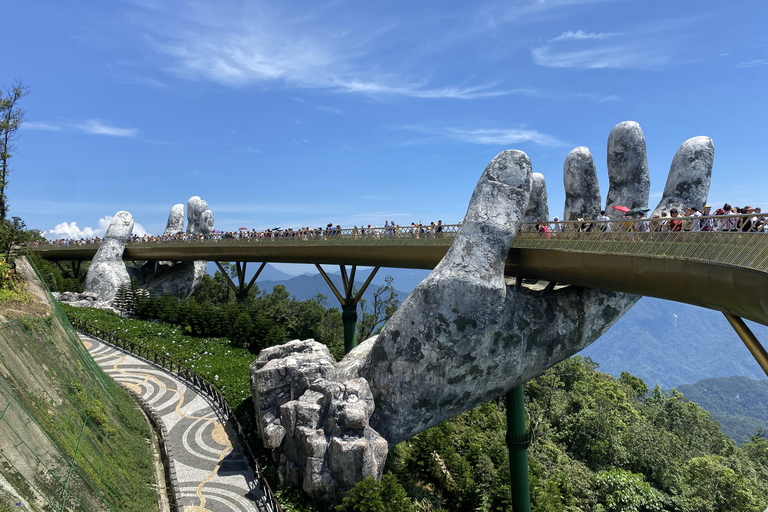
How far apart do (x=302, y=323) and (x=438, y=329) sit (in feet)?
93.7

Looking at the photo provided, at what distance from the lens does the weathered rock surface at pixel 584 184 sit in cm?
2336

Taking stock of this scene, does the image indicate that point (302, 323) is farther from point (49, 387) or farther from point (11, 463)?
point (11, 463)

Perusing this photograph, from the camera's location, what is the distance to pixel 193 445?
2097 cm

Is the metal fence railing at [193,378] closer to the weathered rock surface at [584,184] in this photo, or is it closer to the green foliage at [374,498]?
the green foliage at [374,498]

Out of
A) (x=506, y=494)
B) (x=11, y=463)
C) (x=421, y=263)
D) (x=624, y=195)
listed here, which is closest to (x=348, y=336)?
(x=421, y=263)

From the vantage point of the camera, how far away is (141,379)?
1115 inches

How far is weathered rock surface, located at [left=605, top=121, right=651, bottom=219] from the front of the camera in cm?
2186

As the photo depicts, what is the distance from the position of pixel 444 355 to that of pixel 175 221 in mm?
51231

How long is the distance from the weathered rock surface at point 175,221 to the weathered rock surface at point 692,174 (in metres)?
55.4

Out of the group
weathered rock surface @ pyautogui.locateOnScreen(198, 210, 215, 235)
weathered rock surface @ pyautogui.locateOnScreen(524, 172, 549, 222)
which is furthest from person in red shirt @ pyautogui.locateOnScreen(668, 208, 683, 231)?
weathered rock surface @ pyautogui.locateOnScreen(198, 210, 215, 235)

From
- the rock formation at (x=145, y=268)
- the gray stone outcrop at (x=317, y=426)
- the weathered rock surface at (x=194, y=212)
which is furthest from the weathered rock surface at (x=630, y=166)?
the weathered rock surface at (x=194, y=212)

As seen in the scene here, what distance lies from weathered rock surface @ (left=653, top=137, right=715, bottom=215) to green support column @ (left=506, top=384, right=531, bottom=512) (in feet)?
36.3

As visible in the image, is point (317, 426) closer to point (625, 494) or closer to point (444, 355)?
point (444, 355)

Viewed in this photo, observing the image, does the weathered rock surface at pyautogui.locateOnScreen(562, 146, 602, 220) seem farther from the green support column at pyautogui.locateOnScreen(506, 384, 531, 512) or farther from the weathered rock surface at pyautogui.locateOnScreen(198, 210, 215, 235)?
the weathered rock surface at pyautogui.locateOnScreen(198, 210, 215, 235)
